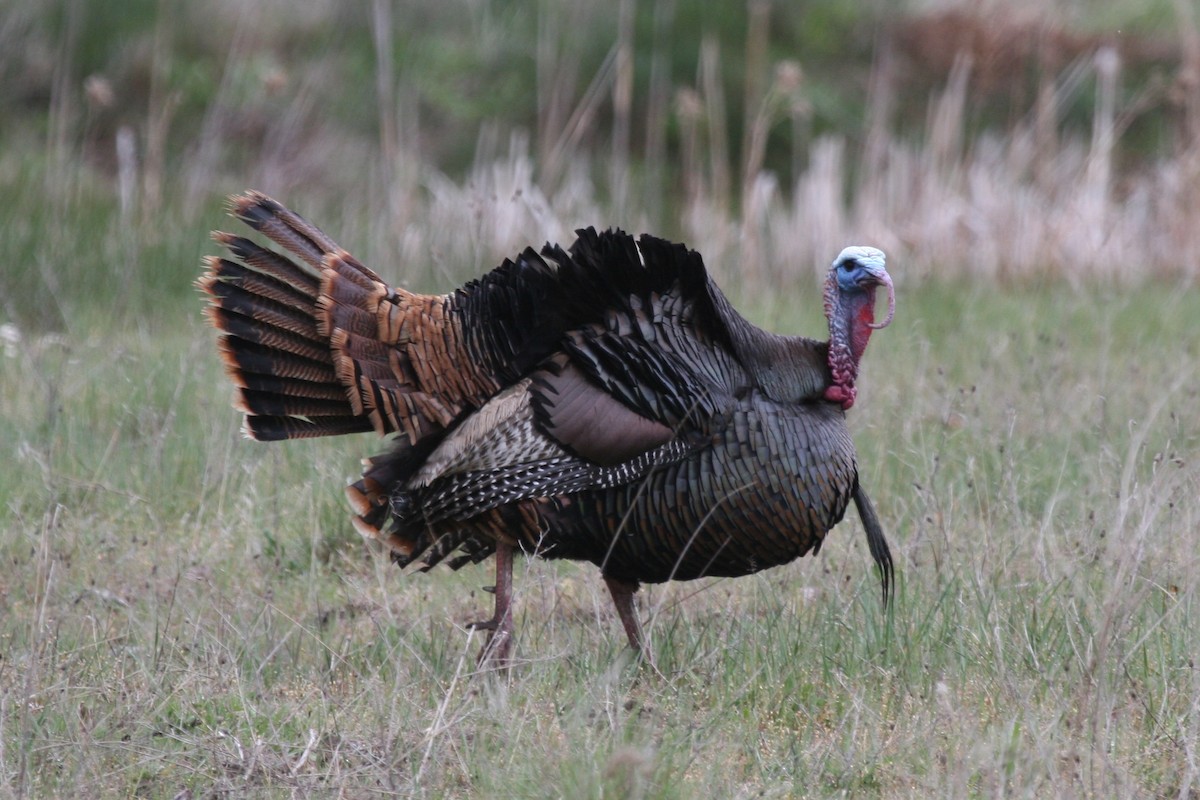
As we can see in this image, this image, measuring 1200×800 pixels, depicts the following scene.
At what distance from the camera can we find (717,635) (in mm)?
4137

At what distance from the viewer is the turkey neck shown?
429 centimetres

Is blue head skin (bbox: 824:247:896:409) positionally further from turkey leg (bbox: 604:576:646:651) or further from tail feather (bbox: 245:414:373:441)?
tail feather (bbox: 245:414:373:441)

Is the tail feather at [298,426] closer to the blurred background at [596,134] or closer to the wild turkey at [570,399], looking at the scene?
the wild turkey at [570,399]

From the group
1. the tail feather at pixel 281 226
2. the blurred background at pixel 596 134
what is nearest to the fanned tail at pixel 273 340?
the tail feather at pixel 281 226

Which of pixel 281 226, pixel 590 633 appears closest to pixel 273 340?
pixel 281 226

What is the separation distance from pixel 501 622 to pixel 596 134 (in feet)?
33.7

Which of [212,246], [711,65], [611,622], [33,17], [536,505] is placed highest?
[33,17]

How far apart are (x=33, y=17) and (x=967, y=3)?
8263 mm

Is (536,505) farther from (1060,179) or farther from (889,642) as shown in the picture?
(1060,179)

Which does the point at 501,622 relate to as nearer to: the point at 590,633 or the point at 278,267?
the point at 590,633

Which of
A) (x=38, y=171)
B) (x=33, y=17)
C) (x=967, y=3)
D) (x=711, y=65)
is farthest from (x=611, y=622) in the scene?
(x=967, y=3)

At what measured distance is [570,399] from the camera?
13.5ft

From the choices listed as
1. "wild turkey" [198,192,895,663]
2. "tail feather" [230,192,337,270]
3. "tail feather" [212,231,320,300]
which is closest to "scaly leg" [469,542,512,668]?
"wild turkey" [198,192,895,663]

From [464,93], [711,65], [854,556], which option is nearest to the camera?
[854,556]
